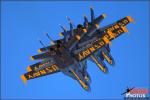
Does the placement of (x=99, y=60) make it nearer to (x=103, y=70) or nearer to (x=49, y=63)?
(x=103, y=70)

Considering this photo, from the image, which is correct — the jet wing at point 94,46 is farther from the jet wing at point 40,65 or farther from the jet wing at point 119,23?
the jet wing at point 40,65

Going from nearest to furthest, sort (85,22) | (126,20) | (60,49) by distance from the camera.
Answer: (60,49) → (85,22) → (126,20)

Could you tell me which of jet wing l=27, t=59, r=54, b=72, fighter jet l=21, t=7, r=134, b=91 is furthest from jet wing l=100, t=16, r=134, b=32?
jet wing l=27, t=59, r=54, b=72

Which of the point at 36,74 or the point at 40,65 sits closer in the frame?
the point at 40,65

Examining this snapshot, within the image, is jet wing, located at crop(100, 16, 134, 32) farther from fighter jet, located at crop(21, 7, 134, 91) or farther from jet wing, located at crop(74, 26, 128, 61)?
jet wing, located at crop(74, 26, 128, 61)

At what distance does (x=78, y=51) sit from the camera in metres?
137

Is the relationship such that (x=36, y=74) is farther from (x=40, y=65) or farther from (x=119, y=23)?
(x=119, y=23)

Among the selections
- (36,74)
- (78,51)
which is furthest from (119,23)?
(36,74)

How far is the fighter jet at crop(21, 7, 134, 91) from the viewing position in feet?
449

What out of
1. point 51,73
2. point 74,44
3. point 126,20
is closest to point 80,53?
point 74,44

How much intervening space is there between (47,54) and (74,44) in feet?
30.7

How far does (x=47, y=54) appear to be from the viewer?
141 m

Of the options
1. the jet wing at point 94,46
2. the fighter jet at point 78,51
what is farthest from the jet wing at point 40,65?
the jet wing at point 94,46

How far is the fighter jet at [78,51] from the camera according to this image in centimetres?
13688
